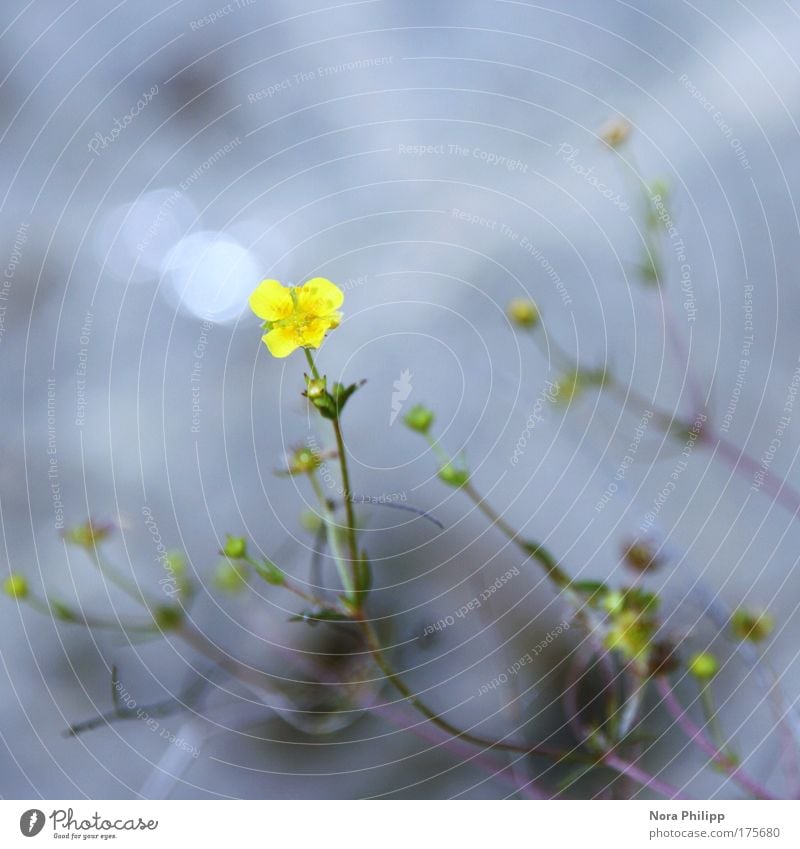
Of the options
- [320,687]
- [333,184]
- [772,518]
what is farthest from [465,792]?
[333,184]

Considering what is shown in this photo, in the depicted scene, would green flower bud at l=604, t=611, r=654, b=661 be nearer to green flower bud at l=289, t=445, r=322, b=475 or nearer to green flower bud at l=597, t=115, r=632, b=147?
green flower bud at l=289, t=445, r=322, b=475

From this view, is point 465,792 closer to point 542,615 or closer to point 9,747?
point 542,615

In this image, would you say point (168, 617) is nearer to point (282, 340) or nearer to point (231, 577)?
point (231, 577)

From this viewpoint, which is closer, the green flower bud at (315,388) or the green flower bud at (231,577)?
the green flower bud at (315,388)

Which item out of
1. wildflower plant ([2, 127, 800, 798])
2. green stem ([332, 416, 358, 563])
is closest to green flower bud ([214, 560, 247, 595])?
wildflower plant ([2, 127, 800, 798])

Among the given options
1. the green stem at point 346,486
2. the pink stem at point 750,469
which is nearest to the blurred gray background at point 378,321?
the pink stem at point 750,469

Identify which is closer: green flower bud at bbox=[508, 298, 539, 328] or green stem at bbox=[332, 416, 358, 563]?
green stem at bbox=[332, 416, 358, 563]

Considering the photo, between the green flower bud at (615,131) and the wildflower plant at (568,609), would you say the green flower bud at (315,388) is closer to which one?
the wildflower plant at (568,609)
